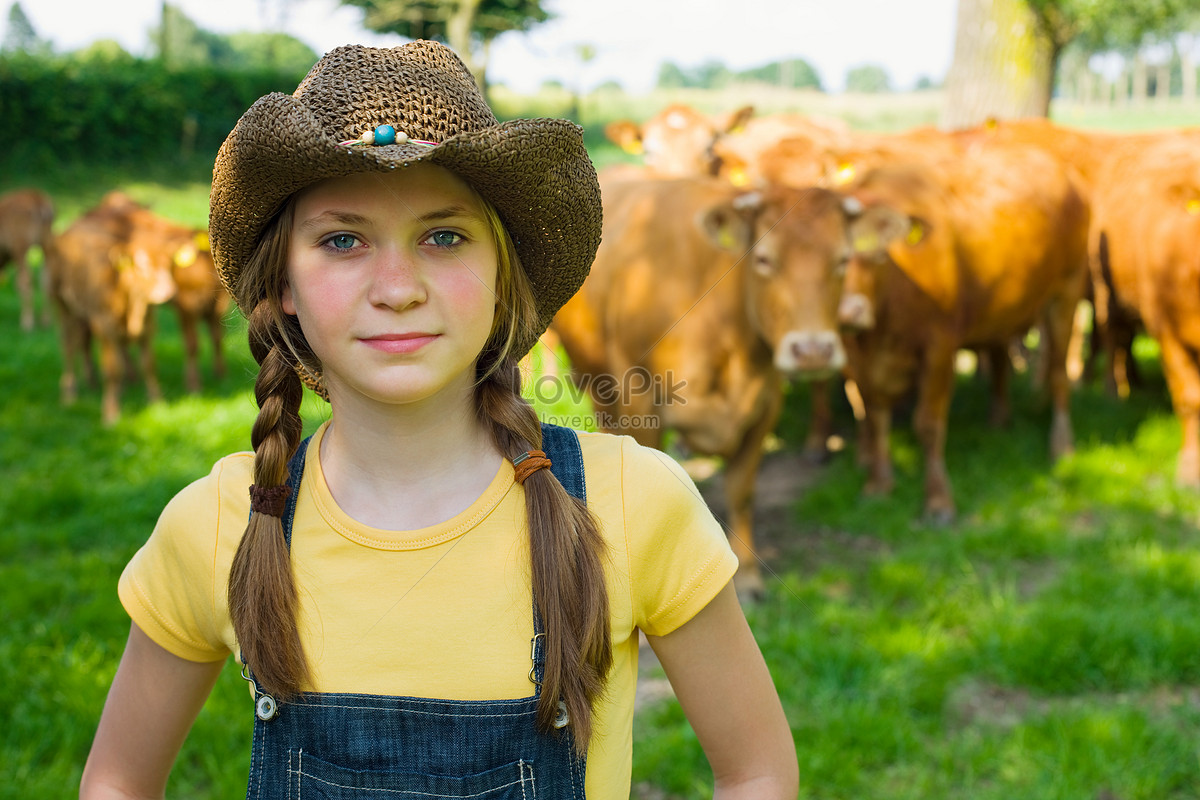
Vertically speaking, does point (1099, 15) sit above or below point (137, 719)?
above

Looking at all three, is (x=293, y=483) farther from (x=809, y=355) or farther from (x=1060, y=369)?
(x=1060, y=369)

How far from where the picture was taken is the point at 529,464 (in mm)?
1347

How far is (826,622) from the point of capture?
400cm

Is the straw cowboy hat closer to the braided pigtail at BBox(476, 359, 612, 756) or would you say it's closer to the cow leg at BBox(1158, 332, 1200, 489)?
the braided pigtail at BBox(476, 359, 612, 756)

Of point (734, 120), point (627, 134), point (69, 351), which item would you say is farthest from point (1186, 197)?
point (69, 351)

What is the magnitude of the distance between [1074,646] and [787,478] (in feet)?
8.59

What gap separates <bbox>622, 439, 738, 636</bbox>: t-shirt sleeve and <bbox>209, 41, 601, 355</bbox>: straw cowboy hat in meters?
0.41

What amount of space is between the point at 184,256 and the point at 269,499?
7.04m

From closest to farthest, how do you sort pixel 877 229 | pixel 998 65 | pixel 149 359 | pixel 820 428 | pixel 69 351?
1. pixel 877 229
2. pixel 820 428
3. pixel 149 359
4. pixel 69 351
5. pixel 998 65

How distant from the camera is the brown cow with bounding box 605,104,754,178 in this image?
8.68m

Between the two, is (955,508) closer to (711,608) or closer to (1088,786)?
(1088,786)

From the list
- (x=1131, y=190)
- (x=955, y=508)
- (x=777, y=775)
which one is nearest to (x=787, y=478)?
(x=955, y=508)

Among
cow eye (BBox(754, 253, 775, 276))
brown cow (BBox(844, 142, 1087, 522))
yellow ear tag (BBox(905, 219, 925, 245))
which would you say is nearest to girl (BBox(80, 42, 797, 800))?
cow eye (BBox(754, 253, 775, 276))

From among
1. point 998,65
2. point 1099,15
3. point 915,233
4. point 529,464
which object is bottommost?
point 529,464
